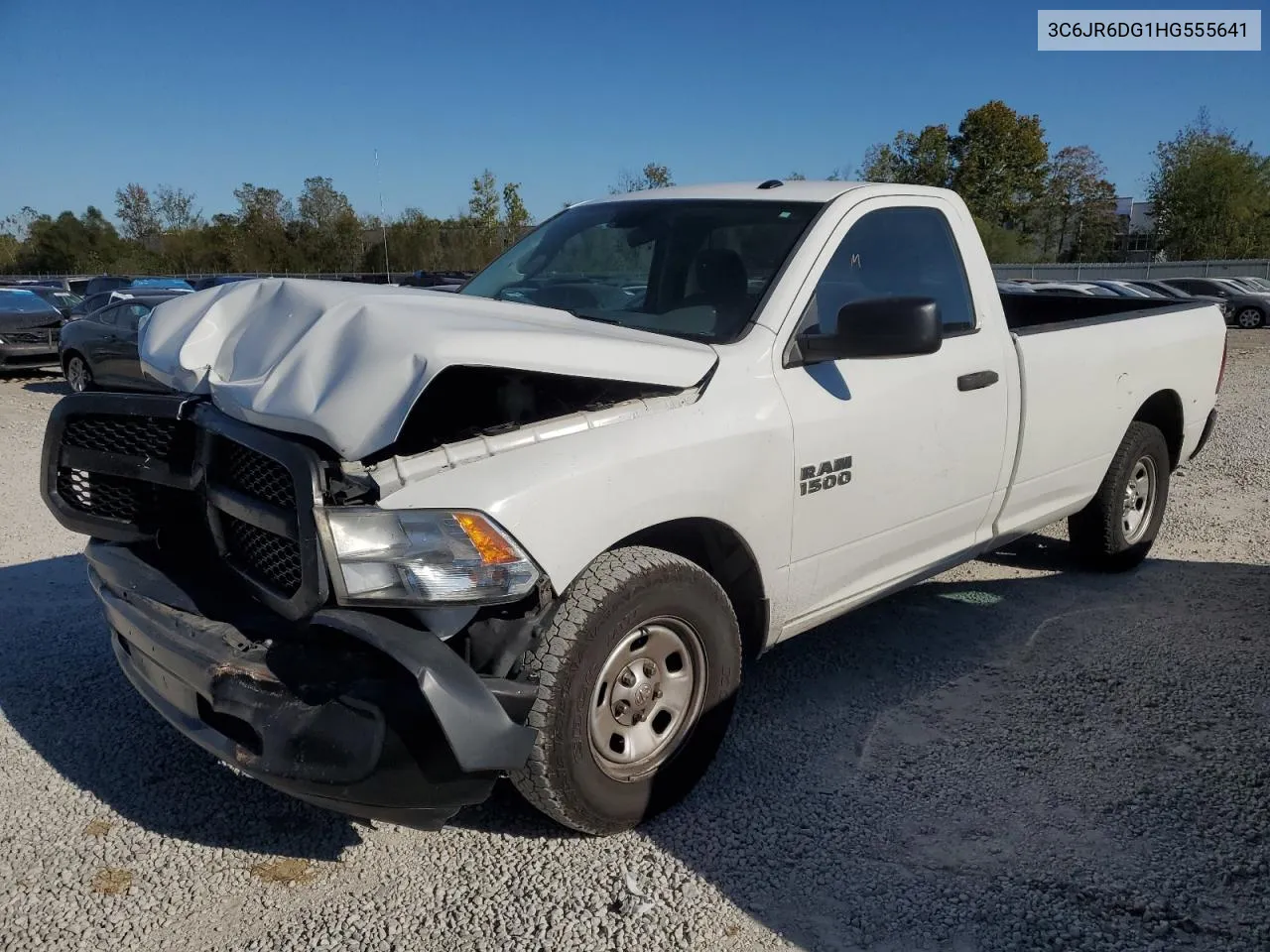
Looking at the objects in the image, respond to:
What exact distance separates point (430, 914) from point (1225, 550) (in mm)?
5239

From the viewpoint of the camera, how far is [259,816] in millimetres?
3066

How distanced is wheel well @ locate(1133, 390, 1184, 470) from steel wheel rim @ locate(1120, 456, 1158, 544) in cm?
23

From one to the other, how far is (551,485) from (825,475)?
114 centimetres

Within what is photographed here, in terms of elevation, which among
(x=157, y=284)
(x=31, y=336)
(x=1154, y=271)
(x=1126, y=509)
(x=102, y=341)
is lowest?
(x=1126, y=509)

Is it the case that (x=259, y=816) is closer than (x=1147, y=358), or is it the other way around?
(x=259, y=816)

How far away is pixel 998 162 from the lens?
6369 centimetres

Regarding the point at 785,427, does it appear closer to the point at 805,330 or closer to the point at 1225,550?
the point at 805,330

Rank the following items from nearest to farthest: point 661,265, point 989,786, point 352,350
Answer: point 352,350, point 989,786, point 661,265

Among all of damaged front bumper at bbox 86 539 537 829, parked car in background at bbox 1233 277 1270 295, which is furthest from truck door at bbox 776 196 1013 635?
parked car in background at bbox 1233 277 1270 295

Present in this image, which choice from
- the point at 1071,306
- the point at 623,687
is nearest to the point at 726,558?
the point at 623,687

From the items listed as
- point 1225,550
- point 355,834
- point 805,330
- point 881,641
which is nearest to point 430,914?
point 355,834

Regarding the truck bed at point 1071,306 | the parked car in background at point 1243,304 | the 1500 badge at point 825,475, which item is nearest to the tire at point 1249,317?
the parked car in background at point 1243,304

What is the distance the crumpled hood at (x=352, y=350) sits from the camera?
93.9 inches

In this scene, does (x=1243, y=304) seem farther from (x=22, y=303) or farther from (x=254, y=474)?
(x=254, y=474)
